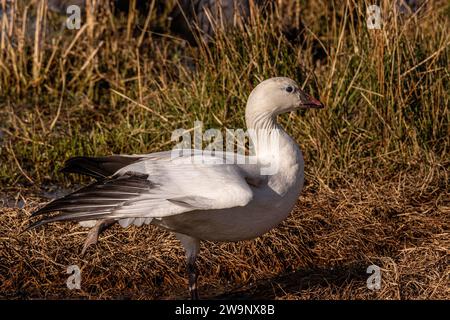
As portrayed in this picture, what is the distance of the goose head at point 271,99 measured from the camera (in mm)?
5141

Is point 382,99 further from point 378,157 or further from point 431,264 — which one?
point 431,264

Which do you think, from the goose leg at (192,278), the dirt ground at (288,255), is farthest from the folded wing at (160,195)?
the dirt ground at (288,255)

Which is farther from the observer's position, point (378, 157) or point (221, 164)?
point (378, 157)

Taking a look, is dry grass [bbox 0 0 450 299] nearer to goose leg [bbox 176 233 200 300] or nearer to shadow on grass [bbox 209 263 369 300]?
shadow on grass [bbox 209 263 369 300]

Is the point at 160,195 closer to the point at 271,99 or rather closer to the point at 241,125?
the point at 271,99

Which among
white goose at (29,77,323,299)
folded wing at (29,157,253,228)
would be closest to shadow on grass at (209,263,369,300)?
white goose at (29,77,323,299)

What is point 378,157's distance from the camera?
255 inches

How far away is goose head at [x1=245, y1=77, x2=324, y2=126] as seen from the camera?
5141mm

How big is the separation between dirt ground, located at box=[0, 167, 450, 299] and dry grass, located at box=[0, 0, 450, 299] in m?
0.01

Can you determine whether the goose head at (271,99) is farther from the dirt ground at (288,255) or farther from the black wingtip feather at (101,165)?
the dirt ground at (288,255)

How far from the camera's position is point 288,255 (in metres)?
5.65

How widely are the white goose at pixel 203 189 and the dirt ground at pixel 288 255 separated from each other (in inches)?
15.8

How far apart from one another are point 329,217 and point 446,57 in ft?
5.15
